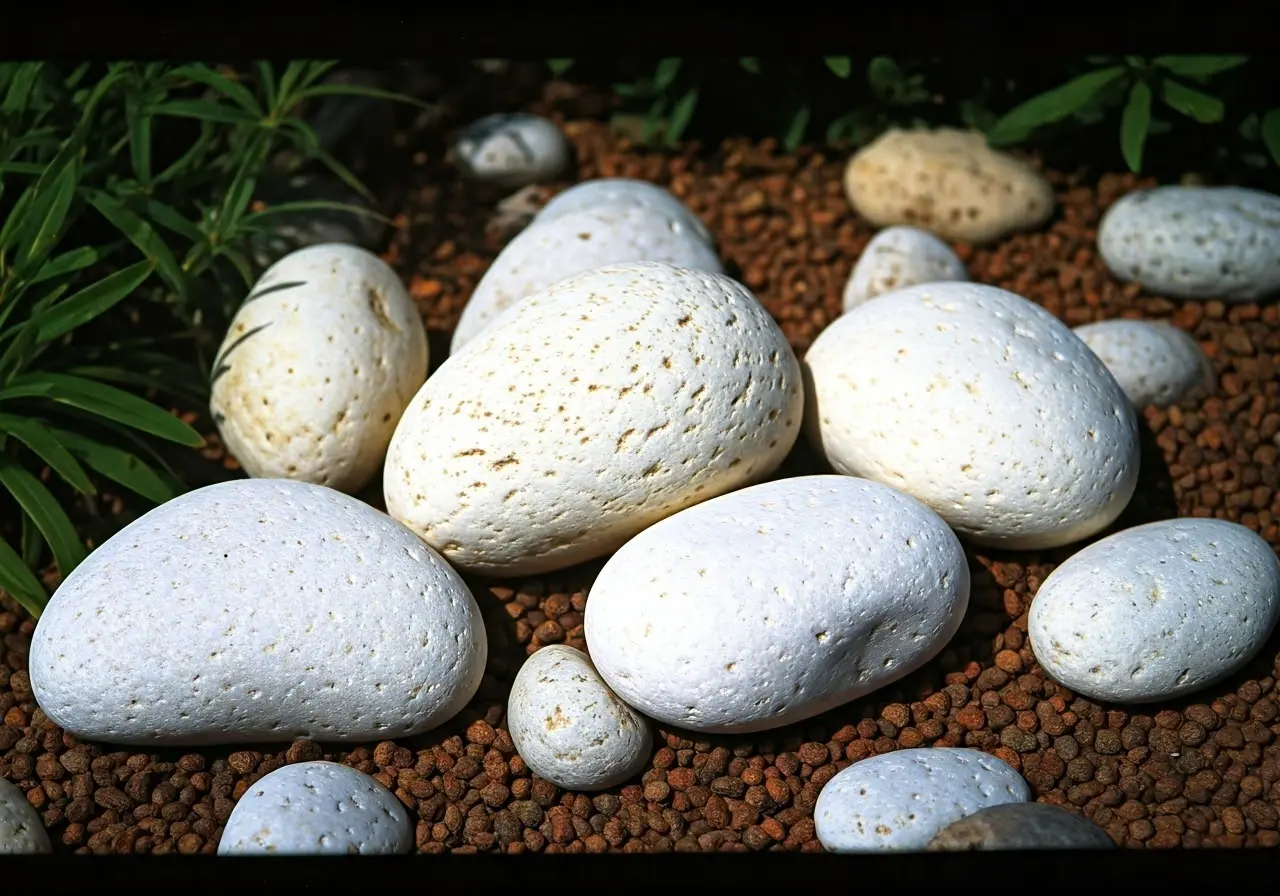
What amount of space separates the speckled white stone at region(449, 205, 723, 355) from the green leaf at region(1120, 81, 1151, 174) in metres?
1.15

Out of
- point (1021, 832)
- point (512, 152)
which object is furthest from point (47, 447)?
point (1021, 832)

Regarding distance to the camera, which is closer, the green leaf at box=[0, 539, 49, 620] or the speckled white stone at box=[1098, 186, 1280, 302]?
the green leaf at box=[0, 539, 49, 620]

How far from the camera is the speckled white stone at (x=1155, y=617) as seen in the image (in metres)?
2.57

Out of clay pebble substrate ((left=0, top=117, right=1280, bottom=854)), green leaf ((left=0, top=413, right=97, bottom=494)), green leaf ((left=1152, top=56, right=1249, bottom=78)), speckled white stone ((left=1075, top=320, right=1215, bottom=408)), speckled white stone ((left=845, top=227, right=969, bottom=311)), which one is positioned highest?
green leaf ((left=1152, top=56, right=1249, bottom=78))

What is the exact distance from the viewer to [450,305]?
3568 mm

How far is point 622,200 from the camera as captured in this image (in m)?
3.51

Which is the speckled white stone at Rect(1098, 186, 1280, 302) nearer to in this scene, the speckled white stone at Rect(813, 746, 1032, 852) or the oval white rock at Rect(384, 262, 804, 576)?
the oval white rock at Rect(384, 262, 804, 576)

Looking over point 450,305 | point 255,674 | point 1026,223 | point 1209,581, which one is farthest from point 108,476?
point 1026,223

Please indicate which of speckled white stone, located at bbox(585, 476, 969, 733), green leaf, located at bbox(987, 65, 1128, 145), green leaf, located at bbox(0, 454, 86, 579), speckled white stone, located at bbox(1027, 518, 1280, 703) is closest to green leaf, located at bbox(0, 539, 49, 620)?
green leaf, located at bbox(0, 454, 86, 579)

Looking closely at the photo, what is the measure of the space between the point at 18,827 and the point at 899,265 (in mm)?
2420

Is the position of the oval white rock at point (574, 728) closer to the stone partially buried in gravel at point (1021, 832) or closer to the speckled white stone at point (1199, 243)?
the stone partially buried in gravel at point (1021, 832)

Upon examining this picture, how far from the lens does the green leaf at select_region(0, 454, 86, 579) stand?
271 cm

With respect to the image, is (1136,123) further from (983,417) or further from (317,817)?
(317,817)

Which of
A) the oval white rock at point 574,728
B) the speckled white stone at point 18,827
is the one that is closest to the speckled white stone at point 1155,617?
the oval white rock at point 574,728
